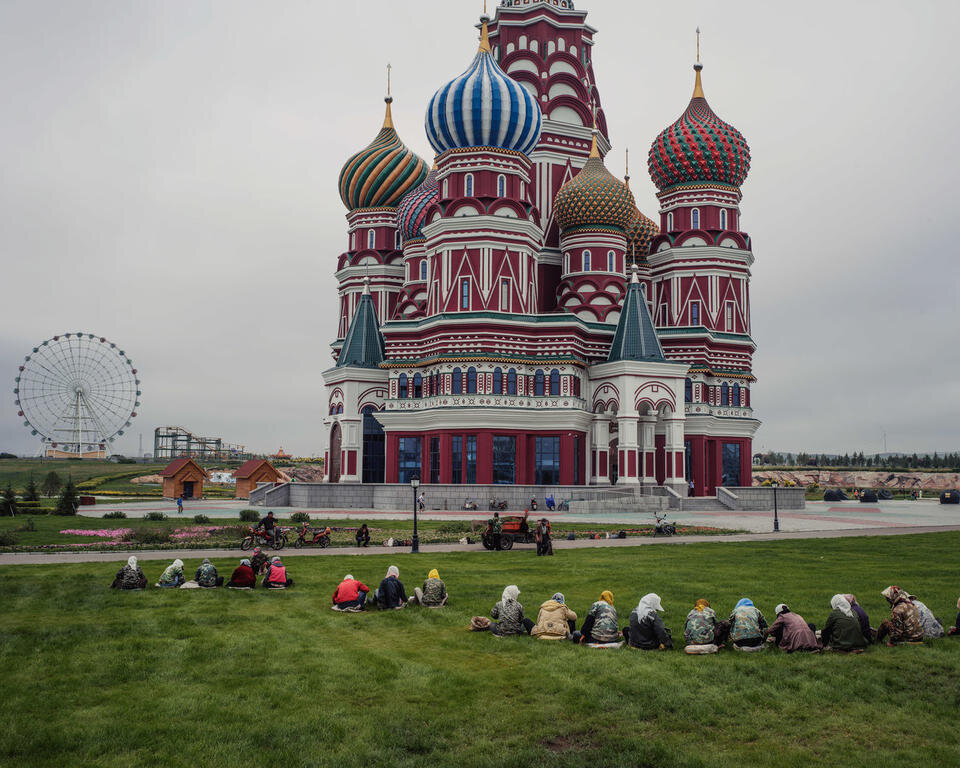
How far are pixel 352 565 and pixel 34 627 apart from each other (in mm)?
8799

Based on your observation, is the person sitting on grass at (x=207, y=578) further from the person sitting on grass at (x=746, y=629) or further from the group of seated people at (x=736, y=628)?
the person sitting on grass at (x=746, y=629)

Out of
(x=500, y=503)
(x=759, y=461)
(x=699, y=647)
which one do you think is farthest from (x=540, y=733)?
(x=759, y=461)

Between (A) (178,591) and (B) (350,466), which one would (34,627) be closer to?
(A) (178,591)

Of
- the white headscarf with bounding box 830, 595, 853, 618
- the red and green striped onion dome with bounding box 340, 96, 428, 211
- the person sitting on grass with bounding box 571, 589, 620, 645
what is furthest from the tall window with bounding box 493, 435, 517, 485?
the white headscarf with bounding box 830, 595, 853, 618

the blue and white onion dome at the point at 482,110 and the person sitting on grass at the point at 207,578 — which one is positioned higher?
the blue and white onion dome at the point at 482,110

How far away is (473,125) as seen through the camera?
54.0 meters

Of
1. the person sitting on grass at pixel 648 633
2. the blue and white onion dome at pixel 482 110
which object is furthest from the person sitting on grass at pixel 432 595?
the blue and white onion dome at pixel 482 110

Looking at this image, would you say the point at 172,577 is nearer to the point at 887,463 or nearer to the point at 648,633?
the point at 648,633

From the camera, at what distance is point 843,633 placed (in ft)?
41.6

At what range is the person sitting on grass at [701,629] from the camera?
12688 mm

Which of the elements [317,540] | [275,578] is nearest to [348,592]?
[275,578]

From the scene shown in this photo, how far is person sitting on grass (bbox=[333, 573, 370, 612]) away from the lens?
15.8 metres

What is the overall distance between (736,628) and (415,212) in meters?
52.3

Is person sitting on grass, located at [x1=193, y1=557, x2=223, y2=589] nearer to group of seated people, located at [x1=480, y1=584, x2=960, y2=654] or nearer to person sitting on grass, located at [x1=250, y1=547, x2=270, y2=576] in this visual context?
person sitting on grass, located at [x1=250, y1=547, x2=270, y2=576]
